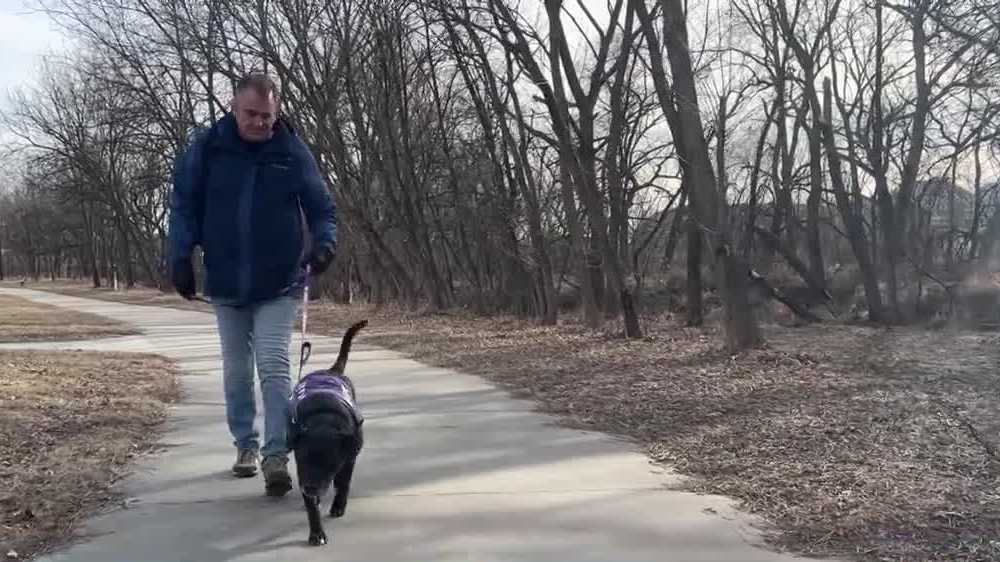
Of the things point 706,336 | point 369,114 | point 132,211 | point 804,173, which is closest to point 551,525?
point 706,336

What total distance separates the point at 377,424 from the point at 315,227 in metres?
2.57

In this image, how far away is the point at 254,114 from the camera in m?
4.63

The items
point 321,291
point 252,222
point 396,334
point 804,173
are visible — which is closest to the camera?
point 252,222

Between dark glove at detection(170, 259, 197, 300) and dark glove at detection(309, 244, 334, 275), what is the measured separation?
23.7 inches

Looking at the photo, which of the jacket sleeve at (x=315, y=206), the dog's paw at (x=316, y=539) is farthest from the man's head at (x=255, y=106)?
the dog's paw at (x=316, y=539)

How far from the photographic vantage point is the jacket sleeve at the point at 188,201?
15.3 feet

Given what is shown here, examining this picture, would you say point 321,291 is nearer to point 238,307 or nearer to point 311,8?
point 311,8

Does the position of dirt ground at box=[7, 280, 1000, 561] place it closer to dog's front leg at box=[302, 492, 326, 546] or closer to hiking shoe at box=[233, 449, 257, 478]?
dog's front leg at box=[302, 492, 326, 546]

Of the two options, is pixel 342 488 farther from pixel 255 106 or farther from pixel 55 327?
pixel 55 327

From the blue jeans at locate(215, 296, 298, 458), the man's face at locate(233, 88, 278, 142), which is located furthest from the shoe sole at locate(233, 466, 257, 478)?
the man's face at locate(233, 88, 278, 142)

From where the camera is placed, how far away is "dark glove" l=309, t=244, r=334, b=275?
4652mm

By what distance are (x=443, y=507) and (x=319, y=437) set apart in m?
1.06

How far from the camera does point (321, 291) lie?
37.5m

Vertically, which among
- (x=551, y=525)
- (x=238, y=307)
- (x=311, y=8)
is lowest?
(x=551, y=525)
